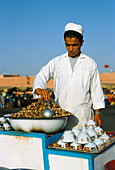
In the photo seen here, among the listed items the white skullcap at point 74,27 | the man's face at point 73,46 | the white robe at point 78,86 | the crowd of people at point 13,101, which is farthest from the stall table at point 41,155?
the crowd of people at point 13,101

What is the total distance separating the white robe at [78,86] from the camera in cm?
226

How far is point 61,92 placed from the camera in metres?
2.33

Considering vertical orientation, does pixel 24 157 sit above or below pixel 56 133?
below

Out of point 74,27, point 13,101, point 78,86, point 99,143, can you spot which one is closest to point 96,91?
point 78,86

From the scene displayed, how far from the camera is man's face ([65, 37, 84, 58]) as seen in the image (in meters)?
2.19

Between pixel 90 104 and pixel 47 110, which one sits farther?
pixel 90 104

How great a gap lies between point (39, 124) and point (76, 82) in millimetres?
666

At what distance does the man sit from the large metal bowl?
415 millimetres

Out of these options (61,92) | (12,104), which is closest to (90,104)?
(61,92)

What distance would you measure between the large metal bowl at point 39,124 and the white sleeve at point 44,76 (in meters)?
0.46

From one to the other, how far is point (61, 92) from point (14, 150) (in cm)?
76

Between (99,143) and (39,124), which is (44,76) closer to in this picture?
(39,124)

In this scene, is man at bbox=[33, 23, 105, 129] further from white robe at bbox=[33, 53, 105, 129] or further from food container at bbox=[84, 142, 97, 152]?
food container at bbox=[84, 142, 97, 152]

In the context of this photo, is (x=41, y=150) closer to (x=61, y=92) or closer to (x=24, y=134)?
(x=24, y=134)
